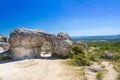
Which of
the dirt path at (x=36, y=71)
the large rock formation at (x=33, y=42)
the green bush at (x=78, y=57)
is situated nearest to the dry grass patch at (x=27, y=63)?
the dirt path at (x=36, y=71)

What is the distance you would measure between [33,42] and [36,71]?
26.3 ft

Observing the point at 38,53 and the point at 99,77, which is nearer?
the point at 99,77

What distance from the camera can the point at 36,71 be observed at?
21734 mm

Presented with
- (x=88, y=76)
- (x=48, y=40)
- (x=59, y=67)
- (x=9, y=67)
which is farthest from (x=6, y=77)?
(x=48, y=40)

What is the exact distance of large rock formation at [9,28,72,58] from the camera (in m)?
28.5

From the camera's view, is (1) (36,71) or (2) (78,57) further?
(2) (78,57)

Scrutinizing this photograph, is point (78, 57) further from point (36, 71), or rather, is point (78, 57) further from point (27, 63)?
point (36, 71)

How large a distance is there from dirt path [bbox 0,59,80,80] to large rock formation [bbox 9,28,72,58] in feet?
10.2

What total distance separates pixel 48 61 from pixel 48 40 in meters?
4.79

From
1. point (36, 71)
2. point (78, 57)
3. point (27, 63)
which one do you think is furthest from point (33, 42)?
point (36, 71)

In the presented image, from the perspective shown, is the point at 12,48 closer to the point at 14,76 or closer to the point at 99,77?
the point at 14,76

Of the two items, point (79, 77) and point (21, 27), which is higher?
point (21, 27)

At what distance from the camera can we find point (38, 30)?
30.3m

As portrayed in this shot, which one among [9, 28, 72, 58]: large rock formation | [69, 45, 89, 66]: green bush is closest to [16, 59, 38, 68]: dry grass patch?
[9, 28, 72, 58]: large rock formation
